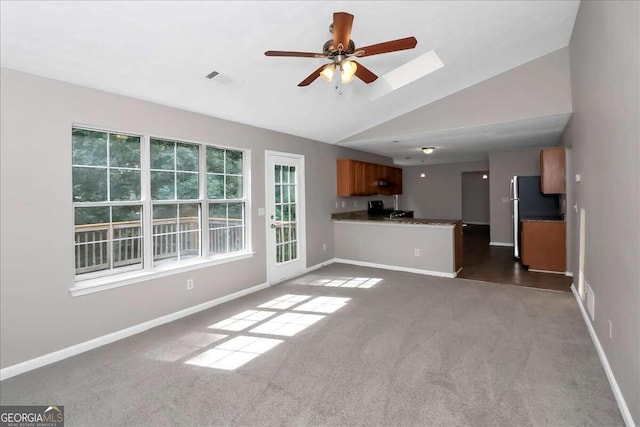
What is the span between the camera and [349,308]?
3.92 m

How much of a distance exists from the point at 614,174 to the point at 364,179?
498 cm

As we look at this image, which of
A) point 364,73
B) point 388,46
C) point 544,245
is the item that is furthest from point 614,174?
point 544,245

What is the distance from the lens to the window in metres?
3.11

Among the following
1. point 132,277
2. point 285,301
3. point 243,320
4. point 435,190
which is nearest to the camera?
point 132,277

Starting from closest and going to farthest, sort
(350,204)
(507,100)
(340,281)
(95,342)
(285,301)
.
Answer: (95,342) → (285,301) → (507,100) → (340,281) → (350,204)

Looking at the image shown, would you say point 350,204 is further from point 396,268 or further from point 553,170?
point 553,170

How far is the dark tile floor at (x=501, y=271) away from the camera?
4.79 m

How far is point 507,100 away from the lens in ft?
15.1

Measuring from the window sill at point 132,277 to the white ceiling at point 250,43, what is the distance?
1780 mm

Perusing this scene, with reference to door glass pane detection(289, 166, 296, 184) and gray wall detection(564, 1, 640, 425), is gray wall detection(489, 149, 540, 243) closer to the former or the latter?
gray wall detection(564, 1, 640, 425)

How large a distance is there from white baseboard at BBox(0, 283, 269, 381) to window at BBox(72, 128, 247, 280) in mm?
563

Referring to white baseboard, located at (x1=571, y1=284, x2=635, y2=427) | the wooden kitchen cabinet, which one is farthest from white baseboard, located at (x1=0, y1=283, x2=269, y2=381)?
the wooden kitchen cabinet

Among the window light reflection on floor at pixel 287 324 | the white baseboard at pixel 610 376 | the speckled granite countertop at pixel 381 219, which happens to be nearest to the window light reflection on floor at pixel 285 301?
the window light reflection on floor at pixel 287 324

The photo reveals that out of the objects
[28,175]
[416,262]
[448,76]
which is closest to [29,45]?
[28,175]
